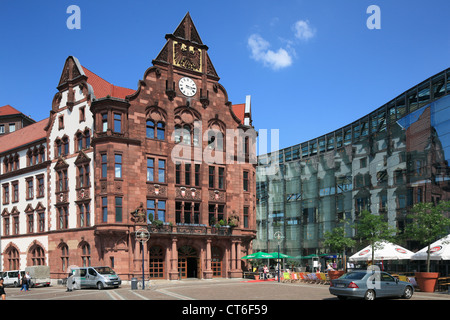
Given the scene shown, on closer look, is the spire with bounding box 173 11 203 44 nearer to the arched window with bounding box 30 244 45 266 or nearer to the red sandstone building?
the red sandstone building

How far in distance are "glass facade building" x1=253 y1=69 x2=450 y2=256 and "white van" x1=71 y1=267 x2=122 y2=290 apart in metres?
30.1

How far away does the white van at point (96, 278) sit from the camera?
38.8 meters

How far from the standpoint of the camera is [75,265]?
48.5m

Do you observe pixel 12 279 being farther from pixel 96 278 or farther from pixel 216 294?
pixel 216 294

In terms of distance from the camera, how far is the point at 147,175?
48781 millimetres

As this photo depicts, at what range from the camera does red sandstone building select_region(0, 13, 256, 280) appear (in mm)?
46906

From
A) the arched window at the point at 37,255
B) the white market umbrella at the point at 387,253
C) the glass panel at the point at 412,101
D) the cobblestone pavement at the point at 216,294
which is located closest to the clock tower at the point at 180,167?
the cobblestone pavement at the point at 216,294

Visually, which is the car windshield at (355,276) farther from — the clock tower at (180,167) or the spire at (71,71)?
the spire at (71,71)

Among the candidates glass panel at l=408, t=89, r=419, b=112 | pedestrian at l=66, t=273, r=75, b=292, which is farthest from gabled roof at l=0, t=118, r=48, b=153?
glass panel at l=408, t=89, r=419, b=112

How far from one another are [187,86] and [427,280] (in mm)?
31237

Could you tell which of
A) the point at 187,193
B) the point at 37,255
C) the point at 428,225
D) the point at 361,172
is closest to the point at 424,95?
the point at 361,172
